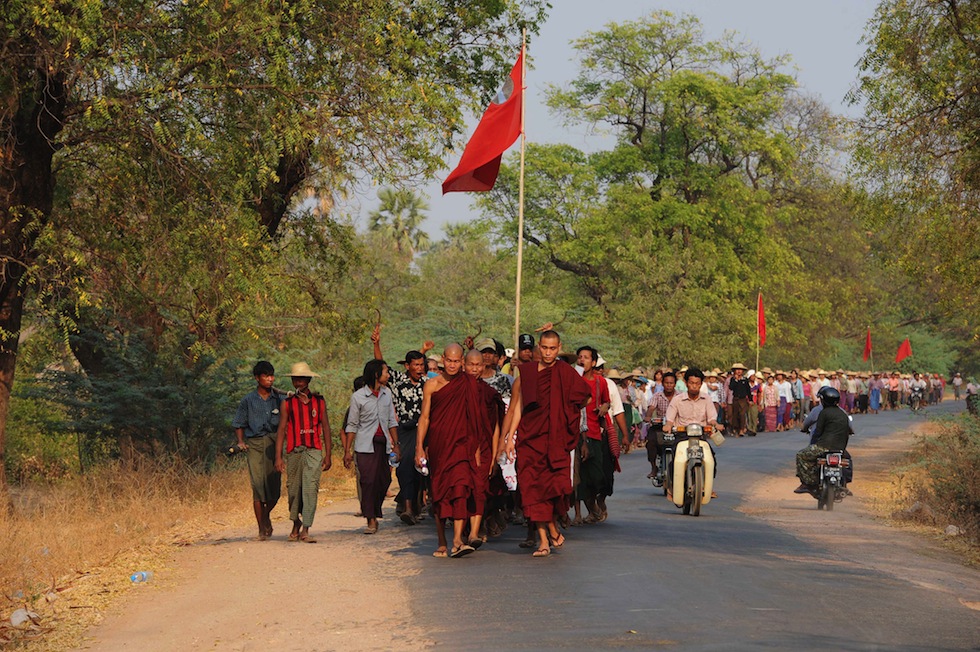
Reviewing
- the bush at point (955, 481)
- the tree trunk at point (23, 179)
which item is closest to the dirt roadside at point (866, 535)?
the bush at point (955, 481)

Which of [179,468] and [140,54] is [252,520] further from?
[140,54]

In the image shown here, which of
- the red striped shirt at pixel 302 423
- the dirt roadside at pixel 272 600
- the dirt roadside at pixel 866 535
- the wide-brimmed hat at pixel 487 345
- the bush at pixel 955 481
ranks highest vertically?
the wide-brimmed hat at pixel 487 345

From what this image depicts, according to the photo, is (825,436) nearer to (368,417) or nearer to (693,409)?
(693,409)

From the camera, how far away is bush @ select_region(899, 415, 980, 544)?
55.1 feet

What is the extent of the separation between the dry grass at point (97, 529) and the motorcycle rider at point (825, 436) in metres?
6.71

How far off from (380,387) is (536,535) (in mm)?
2719

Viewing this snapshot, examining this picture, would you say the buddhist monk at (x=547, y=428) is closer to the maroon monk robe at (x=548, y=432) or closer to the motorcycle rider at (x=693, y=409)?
the maroon monk robe at (x=548, y=432)

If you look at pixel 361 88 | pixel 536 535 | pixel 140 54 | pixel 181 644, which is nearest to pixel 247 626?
pixel 181 644

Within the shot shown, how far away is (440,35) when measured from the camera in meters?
22.1

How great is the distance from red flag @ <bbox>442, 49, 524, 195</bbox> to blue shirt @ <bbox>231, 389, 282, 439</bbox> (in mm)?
5988

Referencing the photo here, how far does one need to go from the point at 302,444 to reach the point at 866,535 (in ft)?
20.7

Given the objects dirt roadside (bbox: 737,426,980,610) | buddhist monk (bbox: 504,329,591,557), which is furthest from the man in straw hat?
dirt roadside (bbox: 737,426,980,610)

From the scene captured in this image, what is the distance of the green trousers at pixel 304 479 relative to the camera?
13.9 meters

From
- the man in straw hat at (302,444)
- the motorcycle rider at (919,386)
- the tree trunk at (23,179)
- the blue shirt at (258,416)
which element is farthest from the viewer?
the motorcycle rider at (919,386)
